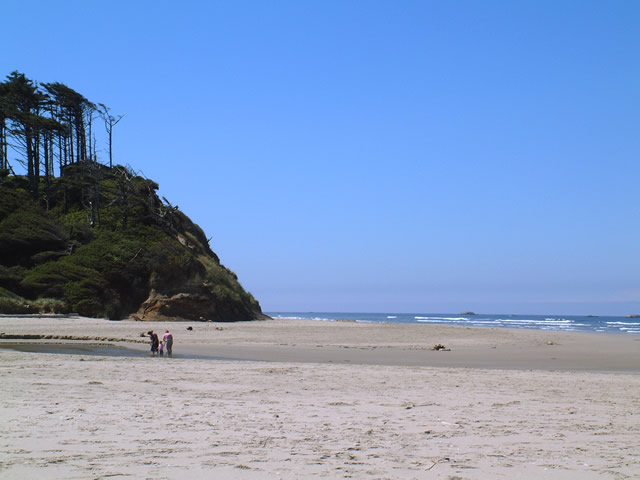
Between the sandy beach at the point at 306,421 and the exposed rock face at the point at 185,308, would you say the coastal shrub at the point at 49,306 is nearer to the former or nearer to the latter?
the exposed rock face at the point at 185,308

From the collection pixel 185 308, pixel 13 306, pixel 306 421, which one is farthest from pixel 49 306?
pixel 306 421

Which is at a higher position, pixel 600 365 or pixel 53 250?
pixel 53 250

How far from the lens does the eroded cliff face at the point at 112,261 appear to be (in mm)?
36125

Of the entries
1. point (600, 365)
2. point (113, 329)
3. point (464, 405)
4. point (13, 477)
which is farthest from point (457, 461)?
point (113, 329)

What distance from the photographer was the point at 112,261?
39594 mm

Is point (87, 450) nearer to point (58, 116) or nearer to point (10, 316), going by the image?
point (10, 316)

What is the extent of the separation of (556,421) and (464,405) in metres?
1.54

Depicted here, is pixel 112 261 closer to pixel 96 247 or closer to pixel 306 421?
pixel 96 247

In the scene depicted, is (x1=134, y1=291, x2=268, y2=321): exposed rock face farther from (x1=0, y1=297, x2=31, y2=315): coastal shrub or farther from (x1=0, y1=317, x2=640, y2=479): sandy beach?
(x1=0, y1=317, x2=640, y2=479): sandy beach

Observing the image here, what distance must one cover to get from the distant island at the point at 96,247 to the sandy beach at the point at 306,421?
2224 cm

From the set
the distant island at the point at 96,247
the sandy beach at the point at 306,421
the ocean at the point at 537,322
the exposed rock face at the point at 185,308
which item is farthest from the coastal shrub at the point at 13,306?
the ocean at the point at 537,322

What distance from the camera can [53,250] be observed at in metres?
41.4

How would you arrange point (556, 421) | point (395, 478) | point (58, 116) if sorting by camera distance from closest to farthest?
point (395, 478) < point (556, 421) < point (58, 116)

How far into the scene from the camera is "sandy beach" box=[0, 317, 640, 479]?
558cm
